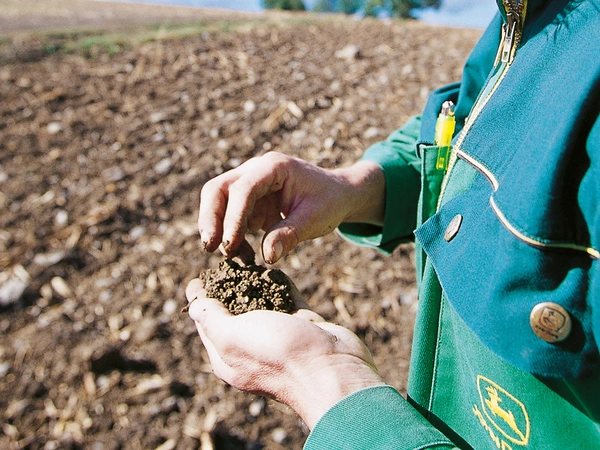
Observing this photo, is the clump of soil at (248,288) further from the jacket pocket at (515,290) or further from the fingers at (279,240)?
the jacket pocket at (515,290)

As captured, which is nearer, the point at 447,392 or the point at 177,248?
the point at 447,392

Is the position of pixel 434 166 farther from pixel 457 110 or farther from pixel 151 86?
pixel 151 86

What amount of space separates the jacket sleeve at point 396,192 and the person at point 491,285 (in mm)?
333

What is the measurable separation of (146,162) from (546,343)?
414 centimetres

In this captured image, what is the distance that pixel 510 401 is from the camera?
3.69 feet

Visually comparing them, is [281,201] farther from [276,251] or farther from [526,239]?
[526,239]

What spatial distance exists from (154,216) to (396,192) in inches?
106

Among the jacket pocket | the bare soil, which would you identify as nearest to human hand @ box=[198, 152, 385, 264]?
the jacket pocket

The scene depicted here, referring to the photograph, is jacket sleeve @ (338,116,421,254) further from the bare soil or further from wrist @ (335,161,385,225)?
the bare soil

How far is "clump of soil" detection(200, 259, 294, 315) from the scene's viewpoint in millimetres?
1689

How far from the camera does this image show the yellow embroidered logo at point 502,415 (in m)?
1.12

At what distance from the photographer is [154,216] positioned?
13.6 ft

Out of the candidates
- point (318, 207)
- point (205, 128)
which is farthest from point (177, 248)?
point (318, 207)

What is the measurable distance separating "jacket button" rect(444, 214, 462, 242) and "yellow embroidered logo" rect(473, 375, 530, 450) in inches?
13.4
